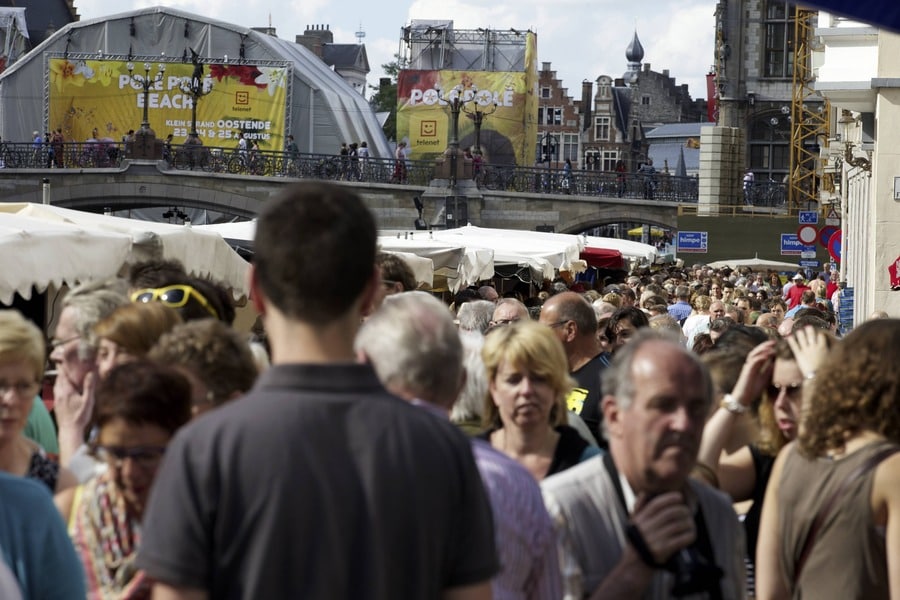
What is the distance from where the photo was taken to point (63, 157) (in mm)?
53812

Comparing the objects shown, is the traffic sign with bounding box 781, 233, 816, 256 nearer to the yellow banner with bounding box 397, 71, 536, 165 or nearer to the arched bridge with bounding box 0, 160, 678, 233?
the arched bridge with bounding box 0, 160, 678, 233

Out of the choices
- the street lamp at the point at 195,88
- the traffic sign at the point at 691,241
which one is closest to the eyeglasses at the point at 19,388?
the traffic sign at the point at 691,241

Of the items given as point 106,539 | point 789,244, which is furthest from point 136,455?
point 789,244

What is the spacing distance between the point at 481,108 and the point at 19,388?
2497 inches

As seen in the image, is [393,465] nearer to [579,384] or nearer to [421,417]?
[421,417]

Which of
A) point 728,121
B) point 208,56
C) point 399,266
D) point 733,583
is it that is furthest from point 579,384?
point 728,121

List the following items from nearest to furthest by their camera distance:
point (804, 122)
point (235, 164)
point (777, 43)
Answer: point (235, 164), point (804, 122), point (777, 43)

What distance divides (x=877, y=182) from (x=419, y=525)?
14.8 m

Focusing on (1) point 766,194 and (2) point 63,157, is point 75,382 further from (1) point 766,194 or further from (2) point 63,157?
(1) point 766,194

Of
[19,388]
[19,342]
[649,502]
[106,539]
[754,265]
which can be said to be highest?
[19,342]

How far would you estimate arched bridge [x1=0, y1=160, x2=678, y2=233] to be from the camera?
175ft

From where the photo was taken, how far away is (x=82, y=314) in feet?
16.2

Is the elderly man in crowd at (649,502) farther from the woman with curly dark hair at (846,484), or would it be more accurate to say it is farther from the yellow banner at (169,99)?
the yellow banner at (169,99)

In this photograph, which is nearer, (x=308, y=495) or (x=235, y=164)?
(x=308, y=495)
